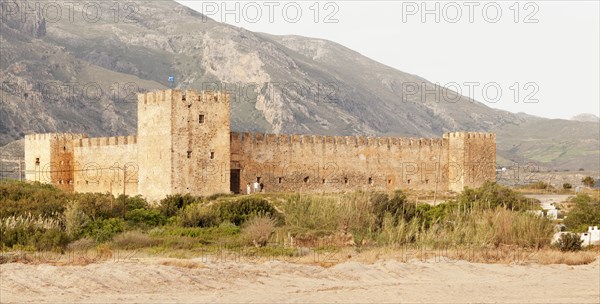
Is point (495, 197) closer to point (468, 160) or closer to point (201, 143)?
point (201, 143)

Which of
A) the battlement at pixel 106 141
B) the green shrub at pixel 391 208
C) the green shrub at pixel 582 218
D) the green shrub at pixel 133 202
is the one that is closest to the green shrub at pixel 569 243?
the green shrub at pixel 391 208

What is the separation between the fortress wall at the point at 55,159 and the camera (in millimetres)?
37344

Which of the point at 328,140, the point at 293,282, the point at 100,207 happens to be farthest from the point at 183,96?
the point at 293,282

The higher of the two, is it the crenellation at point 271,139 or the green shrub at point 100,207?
the crenellation at point 271,139

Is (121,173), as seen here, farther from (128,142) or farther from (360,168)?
(360,168)

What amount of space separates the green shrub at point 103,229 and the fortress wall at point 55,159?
1374 cm

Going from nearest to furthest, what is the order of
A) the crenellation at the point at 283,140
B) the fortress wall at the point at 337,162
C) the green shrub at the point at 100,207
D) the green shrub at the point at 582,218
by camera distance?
the green shrub at the point at 100,207 < the green shrub at the point at 582,218 < the fortress wall at the point at 337,162 < the crenellation at the point at 283,140

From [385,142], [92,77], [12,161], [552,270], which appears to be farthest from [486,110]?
[552,270]

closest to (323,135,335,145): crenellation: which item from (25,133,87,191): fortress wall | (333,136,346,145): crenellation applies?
(333,136,346,145): crenellation

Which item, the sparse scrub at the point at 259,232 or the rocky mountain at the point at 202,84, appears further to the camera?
the rocky mountain at the point at 202,84

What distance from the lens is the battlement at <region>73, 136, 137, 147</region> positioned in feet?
112

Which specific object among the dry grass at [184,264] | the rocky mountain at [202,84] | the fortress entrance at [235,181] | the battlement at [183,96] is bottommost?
the dry grass at [184,264]

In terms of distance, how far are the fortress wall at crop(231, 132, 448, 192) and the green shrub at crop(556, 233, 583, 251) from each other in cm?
1539

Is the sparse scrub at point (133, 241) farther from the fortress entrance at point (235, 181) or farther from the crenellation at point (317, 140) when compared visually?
the crenellation at point (317, 140)
